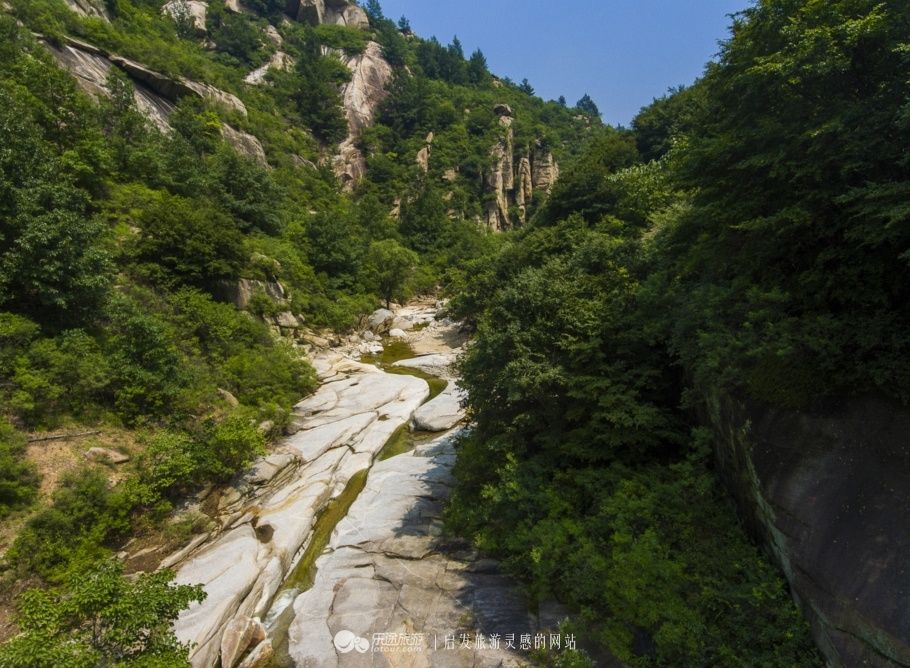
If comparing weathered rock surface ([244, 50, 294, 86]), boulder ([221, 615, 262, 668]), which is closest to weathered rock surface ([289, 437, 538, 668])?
boulder ([221, 615, 262, 668])

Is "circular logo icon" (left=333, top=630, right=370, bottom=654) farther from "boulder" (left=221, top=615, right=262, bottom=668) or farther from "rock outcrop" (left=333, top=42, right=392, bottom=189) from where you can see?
"rock outcrop" (left=333, top=42, right=392, bottom=189)

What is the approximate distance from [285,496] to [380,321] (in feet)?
67.8

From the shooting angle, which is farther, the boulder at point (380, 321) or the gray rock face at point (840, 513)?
the boulder at point (380, 321)

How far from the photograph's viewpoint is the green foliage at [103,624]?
4551 millimetres

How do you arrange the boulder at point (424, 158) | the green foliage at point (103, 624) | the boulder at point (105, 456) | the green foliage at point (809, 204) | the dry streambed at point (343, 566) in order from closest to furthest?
the green foliage at point (103, 624)
the green foliage at point (809, 204)
the dry streambed at point (343, 566)
the boulder at point (105, 456)
the boulder at point (424, 158)

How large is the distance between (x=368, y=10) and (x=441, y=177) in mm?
62847

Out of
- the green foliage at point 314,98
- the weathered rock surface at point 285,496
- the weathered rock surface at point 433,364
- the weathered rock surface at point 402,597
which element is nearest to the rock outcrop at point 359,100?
the green foliage at point 314,98

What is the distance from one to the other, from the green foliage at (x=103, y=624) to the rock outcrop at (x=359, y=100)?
5772 centimetres

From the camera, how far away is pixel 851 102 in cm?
560

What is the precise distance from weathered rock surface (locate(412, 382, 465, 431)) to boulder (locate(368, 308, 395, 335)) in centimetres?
1488

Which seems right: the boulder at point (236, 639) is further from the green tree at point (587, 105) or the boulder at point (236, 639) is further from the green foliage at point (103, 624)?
the green tree at point (587, 105)

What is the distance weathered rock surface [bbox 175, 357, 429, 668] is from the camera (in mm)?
7645

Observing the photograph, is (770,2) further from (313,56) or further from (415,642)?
(313,56)

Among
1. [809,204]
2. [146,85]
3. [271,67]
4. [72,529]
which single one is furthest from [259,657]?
[271,67]
